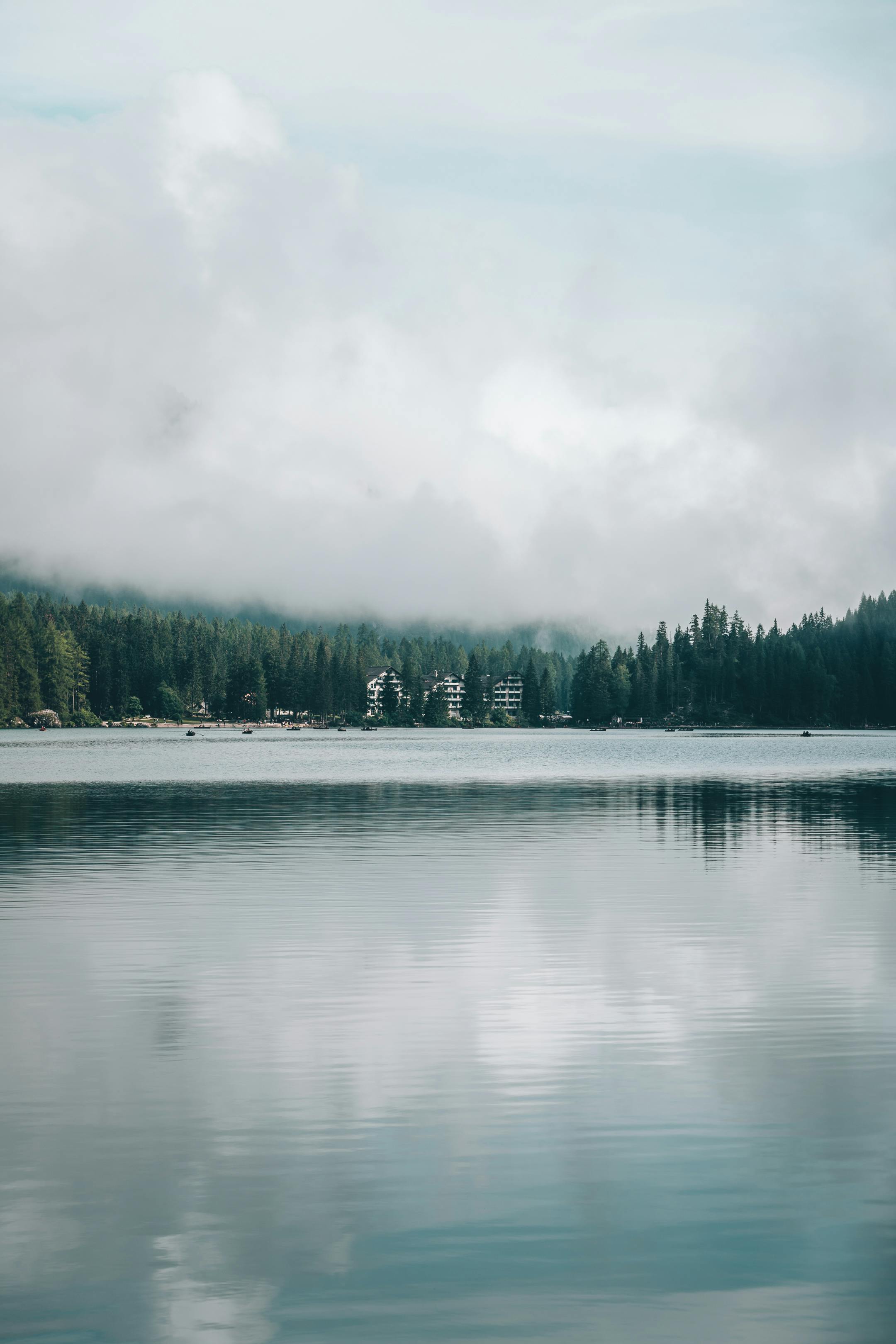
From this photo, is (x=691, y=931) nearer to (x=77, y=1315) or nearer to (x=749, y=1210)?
(x=749, y=1210)

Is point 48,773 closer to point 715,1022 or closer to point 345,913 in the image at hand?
point 345,913

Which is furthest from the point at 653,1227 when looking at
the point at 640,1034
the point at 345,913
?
the point at 345,913

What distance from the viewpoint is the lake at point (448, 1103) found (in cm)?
1083

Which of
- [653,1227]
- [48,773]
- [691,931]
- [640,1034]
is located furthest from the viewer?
[48,773]

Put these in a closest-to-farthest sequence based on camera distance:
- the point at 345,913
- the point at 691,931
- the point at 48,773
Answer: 1. the point at 691,931
2. the point at 345,913
3. the point at 48,773

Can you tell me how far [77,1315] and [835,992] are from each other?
15.7 m

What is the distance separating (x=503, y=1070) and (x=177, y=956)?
32.9 ft

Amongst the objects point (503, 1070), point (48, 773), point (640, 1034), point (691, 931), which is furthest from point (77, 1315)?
point (48, 773)

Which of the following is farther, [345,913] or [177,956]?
[345,913]

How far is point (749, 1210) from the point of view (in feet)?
41.6

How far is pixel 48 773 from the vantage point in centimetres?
10506

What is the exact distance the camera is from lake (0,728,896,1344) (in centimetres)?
1083

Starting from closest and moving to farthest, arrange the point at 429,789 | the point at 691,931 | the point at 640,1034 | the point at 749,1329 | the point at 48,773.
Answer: the point at 749,1329
the point at 640,1034
the point at 691,931
the point at 429,789
the point at 48,773

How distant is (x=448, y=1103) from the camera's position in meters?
16.4
